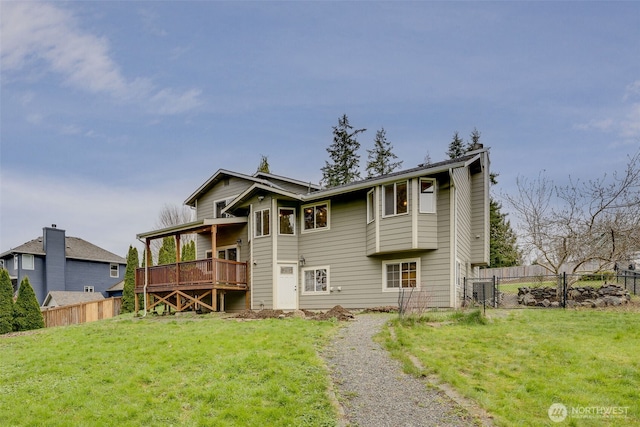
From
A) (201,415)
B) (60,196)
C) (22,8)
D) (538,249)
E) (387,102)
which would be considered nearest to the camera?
(201,415)

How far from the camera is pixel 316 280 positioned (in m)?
18.3

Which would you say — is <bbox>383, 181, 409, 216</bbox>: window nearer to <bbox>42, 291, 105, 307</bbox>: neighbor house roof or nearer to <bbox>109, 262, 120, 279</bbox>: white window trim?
<bbox>42, 291, 105, 307</bbox>: neighbor house roof

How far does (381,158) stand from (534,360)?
36.1 metres

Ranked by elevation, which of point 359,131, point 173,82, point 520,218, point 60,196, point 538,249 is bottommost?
point 538,249

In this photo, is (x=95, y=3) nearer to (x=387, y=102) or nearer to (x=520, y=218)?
(x=387, y=102)

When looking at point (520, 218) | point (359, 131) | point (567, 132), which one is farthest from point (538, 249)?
point (359, 131)

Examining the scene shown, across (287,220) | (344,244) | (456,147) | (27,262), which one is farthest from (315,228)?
(27,262)

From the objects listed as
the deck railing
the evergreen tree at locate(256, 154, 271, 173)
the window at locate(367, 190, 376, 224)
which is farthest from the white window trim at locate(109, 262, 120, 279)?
the window at locate(367, 190, 376, 224)

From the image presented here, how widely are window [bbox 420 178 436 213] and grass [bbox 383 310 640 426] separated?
14.8 ft

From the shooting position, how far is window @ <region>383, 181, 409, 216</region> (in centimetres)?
1565

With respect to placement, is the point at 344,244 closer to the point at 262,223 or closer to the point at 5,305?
the point at 262,223

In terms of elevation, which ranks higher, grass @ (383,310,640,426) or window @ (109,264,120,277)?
grass @ (383,310,640,426)

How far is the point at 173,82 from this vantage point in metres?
19.5

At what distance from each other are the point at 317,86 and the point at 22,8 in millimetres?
11667
